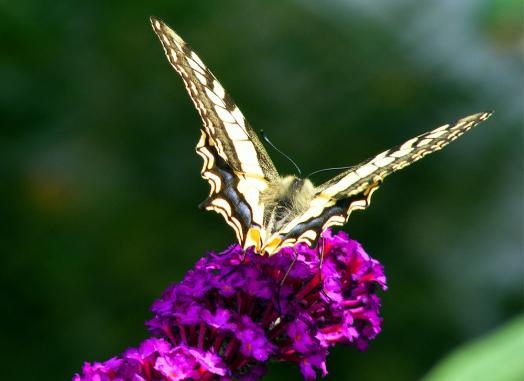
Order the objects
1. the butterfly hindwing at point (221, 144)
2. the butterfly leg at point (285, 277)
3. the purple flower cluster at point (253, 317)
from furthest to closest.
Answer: the butterfly hindwing at point (221, 144) → the butterfly leg at point (285, 277) → the purple flower cluster at point (253, 317)

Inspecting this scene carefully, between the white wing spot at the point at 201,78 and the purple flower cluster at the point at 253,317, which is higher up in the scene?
the white wing spot at the point at 201,78

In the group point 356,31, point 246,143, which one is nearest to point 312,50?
point 356,31

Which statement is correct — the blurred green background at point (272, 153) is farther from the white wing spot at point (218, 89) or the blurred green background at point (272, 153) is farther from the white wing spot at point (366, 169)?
the white wing spot at point (366, 169)

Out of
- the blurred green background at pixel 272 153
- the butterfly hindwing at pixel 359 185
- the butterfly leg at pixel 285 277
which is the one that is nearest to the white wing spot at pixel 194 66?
the butterfly hindwing at pixel 359 185

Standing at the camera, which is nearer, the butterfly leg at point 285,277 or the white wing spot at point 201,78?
the butterfly leg at point 285,277

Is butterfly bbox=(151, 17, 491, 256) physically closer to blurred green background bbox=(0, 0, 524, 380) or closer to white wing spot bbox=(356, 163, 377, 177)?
white wing spot bbox=(356, 163, 377, 177)

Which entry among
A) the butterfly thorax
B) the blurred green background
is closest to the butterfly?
the butterfly thorax

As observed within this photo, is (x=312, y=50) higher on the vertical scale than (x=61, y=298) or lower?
higher

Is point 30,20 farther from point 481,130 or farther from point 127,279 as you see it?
point 481,130
